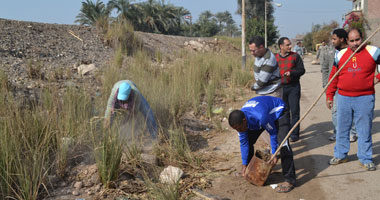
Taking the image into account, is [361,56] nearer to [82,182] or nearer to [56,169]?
[82,182]

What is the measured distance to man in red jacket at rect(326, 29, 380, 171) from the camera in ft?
11.9

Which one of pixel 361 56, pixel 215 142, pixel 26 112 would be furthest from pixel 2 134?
pixel 361 56

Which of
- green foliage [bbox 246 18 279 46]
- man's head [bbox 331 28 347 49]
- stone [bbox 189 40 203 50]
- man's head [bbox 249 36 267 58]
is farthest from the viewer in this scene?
green foliage [bbox 246 18 279 46]

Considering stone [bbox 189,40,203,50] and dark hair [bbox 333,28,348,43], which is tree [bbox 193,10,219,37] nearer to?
Result: stone [bbox 189,40,203,50]

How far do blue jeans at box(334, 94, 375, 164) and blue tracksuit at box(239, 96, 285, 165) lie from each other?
36.3 inches

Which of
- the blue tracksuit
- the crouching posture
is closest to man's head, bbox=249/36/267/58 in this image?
the blue tracksuit

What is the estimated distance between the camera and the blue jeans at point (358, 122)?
145 inches

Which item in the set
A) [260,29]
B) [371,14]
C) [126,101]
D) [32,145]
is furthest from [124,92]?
[260,29]

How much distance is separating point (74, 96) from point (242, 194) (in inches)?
112

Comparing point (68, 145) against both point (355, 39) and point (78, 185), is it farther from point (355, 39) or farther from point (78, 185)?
point (355, 39)

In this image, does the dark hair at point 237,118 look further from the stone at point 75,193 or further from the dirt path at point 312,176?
the stone at point 75,193

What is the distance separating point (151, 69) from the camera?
8.56 metres

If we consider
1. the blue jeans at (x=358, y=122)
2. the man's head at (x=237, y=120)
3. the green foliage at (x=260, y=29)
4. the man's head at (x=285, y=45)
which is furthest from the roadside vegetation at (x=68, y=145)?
the green foliage at (x=260, y=29)

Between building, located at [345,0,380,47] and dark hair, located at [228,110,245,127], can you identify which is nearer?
dark hair, located at [228,110,245,127]
